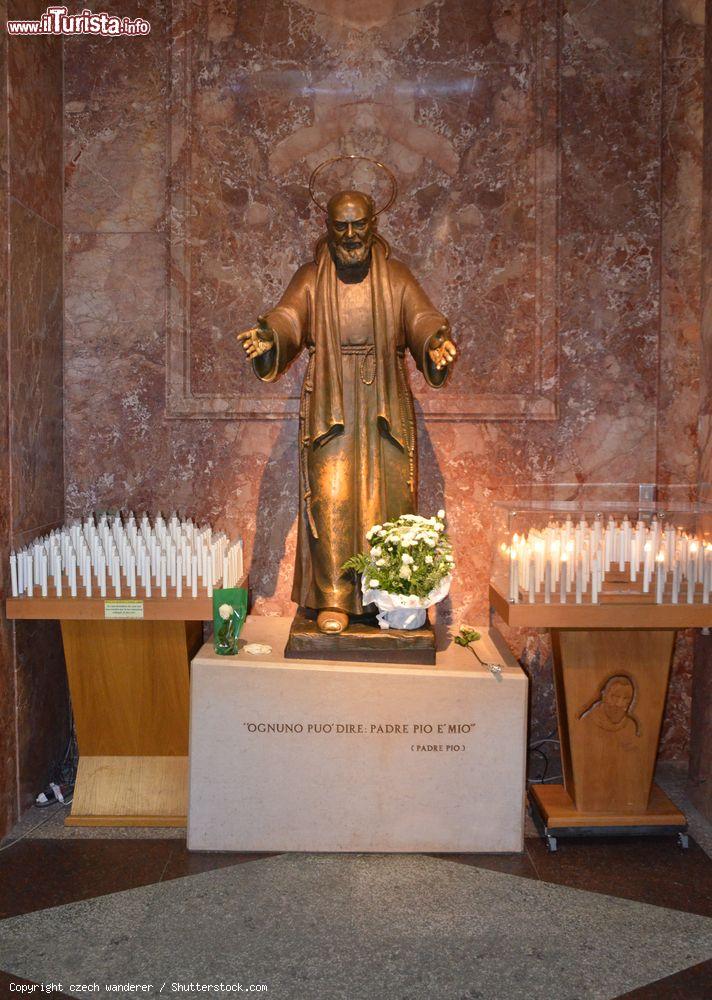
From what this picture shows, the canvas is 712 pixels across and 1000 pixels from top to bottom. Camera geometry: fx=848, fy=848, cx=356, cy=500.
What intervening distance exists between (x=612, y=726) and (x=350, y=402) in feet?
6.35

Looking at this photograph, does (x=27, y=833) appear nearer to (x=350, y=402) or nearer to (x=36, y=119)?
(x=350, y=402)

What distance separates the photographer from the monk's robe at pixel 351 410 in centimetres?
400

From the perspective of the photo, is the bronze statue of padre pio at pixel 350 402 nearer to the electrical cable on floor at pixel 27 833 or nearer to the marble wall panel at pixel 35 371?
the marble wall panel at pixel 35 371

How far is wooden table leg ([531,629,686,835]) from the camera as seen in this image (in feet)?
12.7

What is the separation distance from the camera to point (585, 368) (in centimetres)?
489

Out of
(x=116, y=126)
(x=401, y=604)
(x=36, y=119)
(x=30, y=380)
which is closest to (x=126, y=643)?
(x=401, y=604)

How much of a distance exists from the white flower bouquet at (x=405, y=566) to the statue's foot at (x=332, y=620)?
0.45 feet

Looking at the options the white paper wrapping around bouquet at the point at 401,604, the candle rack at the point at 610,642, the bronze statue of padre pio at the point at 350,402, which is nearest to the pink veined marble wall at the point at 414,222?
the bronze statue of padre pio at the point at 350,402

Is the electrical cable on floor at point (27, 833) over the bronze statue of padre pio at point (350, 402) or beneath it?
beneath

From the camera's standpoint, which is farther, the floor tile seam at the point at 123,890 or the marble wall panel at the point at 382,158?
the marble wall panel at the point at 382,158

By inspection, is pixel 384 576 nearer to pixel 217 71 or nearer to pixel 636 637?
pixel 636 637

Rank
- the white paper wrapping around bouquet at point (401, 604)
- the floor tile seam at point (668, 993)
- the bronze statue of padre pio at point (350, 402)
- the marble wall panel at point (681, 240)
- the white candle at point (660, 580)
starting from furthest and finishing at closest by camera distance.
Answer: the marble wall panel at point (681, 240) → the bronze statue of padre pio at point (350, 402) → the white paper wrapping around bouquet at point (401, 604) → the white candle at point (660, 580) → the floor tile seam at point (668, 993)

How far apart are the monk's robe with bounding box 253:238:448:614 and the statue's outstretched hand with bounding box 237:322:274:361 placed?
17 cm

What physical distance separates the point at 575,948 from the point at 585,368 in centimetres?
305
